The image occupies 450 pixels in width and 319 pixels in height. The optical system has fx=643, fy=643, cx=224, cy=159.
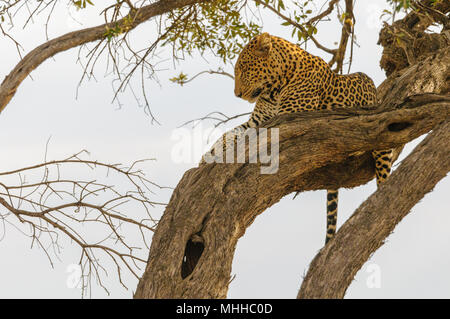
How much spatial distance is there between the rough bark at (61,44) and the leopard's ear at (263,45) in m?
1.07

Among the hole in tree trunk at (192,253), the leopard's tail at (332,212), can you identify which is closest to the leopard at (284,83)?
the leopard's tail at (332,212)

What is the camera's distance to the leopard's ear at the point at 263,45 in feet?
22.1

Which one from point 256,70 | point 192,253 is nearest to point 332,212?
point 256,70

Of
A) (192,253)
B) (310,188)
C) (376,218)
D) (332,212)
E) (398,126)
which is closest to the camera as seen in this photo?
(376,218)

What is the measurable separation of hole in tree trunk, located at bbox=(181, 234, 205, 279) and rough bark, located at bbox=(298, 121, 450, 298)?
0.94 metres

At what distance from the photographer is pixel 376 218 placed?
4.99m

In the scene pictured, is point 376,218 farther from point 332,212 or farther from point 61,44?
point 61,44

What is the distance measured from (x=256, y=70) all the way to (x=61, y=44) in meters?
2.05

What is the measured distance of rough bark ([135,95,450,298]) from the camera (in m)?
4.93

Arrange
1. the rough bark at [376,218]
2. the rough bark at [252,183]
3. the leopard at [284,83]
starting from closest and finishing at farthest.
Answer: the rough bark at [376,218] → the rough bark at [252,183] → the leopard at [284,83]

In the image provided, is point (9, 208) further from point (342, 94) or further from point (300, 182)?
point (342, 94)

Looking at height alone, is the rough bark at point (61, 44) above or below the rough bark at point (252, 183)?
above

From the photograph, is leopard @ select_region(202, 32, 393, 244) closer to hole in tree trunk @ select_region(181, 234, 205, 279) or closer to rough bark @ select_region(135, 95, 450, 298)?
rough bark @ select_region(135, 95, 450, 298)

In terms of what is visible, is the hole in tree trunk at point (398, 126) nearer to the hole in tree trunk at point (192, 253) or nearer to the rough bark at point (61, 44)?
the hole in tree trunk at point (192, 253)
